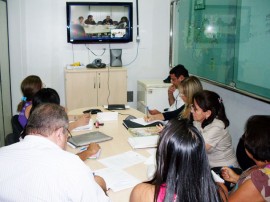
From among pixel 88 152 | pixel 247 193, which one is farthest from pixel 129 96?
pixel 247 193

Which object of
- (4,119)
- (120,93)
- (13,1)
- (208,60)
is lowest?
(4,119)

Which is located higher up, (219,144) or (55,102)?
(55,102)

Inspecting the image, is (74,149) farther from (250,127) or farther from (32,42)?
(32,42)

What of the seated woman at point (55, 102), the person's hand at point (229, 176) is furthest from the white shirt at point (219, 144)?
the seated woman at point (55, 102)

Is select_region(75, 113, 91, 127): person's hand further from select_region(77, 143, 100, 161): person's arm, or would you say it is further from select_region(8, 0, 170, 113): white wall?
select_region(8, 0, 170, 113): white wall

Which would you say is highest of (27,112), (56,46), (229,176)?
(56,46)

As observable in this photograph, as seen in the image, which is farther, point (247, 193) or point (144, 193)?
point (247, 193)

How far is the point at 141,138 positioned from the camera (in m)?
2.59

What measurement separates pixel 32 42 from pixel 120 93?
1.56m

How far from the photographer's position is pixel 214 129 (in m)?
2.39

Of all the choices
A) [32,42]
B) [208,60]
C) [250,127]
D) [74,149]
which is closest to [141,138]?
[74,149]

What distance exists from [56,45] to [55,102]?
2.71 m

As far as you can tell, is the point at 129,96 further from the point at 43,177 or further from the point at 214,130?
the point at 43,177

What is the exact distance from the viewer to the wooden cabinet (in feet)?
15.5
